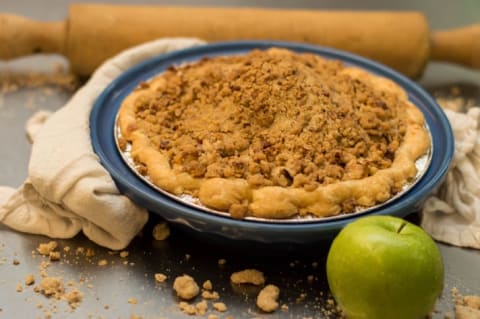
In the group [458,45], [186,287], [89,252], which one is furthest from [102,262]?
[458,45]

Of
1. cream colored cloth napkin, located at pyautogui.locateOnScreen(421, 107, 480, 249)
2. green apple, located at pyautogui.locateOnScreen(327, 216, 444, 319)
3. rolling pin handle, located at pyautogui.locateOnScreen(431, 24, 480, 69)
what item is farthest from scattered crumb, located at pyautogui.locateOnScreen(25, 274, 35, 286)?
rolling pin handle, located at pyautogui.locateOnScreen(431, 24, 480, 69)

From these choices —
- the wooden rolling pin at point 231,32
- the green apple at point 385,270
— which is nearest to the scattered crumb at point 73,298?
the green apple at point 385,270

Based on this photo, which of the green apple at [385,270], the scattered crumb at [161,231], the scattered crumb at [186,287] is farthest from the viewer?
the scattered crumb at [161,231]

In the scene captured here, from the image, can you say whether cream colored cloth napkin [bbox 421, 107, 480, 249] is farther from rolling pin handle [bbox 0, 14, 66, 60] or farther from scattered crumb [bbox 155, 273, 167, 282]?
rolling pin handle [bbox 0, 14, 66, 60]

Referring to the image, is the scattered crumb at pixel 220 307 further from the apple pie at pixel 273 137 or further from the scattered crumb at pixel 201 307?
the apple pie at pixel 273 137

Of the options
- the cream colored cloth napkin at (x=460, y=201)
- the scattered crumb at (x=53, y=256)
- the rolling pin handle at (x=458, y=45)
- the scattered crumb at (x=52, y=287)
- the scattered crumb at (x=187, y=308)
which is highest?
the rolling pin handle at (x=458, y=45)

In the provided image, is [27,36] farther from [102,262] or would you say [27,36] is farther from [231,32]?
[102,262]
